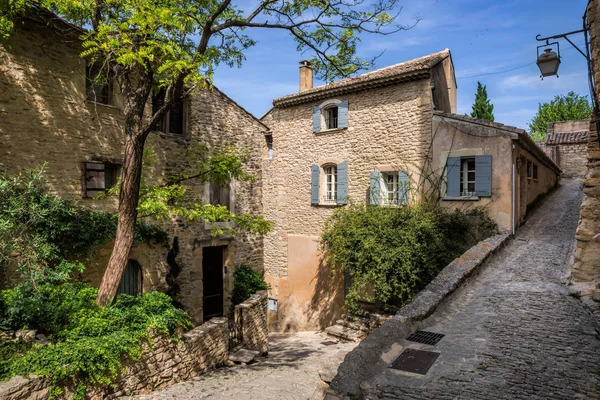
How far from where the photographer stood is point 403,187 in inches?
490

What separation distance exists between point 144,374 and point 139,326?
857 millimetres

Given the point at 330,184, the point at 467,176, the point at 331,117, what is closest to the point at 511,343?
the point at 467,176

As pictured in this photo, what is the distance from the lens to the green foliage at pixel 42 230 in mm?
7121

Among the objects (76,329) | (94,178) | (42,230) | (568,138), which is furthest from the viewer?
(568,138)

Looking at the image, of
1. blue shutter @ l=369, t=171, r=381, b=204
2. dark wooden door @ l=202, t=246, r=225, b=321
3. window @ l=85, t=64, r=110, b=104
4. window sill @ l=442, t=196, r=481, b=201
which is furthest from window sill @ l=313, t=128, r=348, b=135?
window @ l=85, t=64, r=110, b=104

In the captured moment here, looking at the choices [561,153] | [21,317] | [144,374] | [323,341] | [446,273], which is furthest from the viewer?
[561,153]

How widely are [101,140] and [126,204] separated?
11.5 feet

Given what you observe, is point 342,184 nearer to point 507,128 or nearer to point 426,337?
point 507,128

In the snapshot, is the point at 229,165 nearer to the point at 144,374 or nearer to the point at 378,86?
the point at 144,374

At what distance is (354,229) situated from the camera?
11211 millimetres

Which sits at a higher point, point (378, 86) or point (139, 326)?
point (378, 86)

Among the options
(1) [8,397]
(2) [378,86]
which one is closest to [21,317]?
(1) [8,397]

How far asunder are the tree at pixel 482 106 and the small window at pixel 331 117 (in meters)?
15.7

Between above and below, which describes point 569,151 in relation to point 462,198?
above
